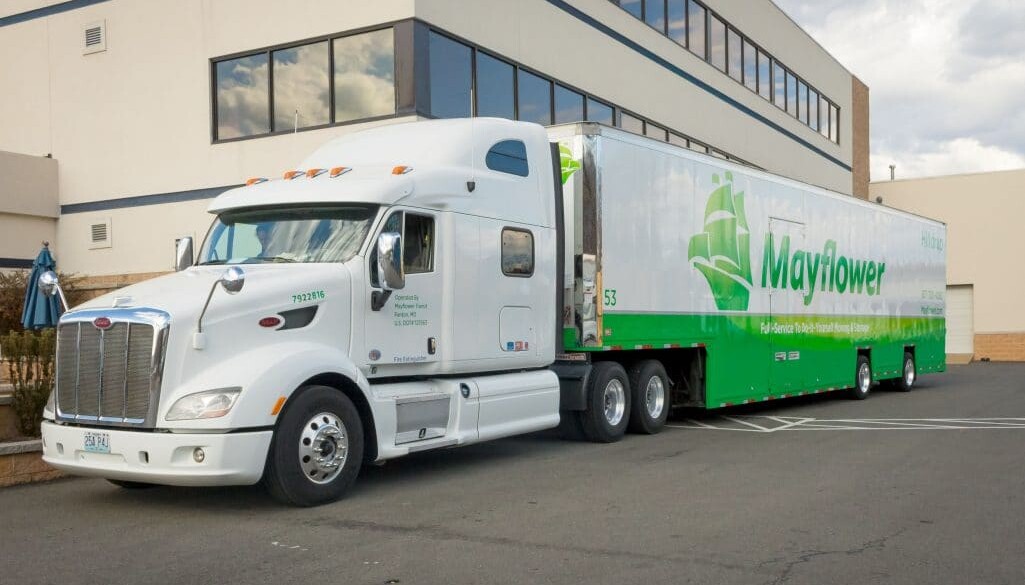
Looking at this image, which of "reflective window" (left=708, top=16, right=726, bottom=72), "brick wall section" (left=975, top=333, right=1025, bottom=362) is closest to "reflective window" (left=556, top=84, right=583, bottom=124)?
"reflective window" (left=708, top=16, right=726, bottom=72)

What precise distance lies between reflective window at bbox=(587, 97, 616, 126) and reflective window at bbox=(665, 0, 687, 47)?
168 inches

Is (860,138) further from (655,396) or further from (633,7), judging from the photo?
(655,396)

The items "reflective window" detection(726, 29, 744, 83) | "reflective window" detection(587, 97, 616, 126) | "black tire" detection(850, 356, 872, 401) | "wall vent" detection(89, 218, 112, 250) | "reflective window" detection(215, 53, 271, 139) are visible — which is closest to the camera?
"reflective window" detection(215, 53, 271, 139)

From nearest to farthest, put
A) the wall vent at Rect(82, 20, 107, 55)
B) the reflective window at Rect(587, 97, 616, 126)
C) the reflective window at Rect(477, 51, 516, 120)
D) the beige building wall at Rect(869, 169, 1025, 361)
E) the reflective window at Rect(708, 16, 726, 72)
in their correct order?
the reflective window at Rect(477, 51, 516, 120)
the wall vent at Rect(82, 20, 107, 55)
the reflective window at Rect(587, 97, 616, 126)
the reflective window at Rect(708, 16, 726, 72)
the beige building wall at Rect(869, 169, 1025, 361)

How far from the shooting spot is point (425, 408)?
9.56 metres

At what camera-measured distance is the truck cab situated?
7.87 m

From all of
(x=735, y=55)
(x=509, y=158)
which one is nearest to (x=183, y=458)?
(x=509, y=158)

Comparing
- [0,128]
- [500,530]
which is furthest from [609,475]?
Answer: [0,128]

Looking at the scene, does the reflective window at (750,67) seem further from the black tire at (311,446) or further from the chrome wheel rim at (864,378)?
the black tire at (311,446)

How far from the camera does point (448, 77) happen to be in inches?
703

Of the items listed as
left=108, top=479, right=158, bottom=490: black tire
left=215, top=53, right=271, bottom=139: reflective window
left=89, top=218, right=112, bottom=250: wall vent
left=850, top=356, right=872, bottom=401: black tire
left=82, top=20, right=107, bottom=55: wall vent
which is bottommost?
Result: left=108, top=479, right=158, bottom=490: black tire

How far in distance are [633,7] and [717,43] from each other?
557cm

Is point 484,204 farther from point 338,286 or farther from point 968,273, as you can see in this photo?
point 968,273

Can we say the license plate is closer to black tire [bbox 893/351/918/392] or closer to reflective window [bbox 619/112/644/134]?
reflective window [bbox 619/112/644/134]
